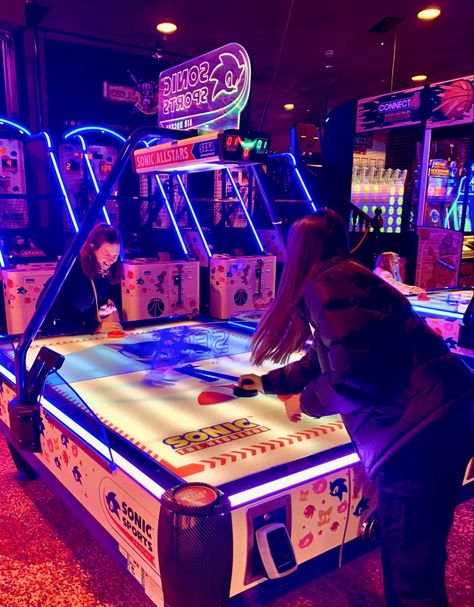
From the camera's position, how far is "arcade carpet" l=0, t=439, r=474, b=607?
200 centimetres

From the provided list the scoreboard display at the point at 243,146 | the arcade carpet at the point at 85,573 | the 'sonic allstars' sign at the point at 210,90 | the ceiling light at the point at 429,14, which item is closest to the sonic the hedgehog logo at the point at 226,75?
the 'sonic allstars' sign at the point at 210,90

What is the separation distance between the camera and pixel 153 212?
24.1 feet

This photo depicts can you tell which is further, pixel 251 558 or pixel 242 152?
pixel 242 152

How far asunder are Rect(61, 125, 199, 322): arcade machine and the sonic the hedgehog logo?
3.44m

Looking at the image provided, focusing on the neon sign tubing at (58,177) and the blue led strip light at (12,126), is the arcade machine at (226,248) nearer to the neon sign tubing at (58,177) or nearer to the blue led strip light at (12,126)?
the neon sign tubing at (58,177)

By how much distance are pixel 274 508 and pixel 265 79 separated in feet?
34.0

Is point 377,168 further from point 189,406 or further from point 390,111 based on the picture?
point 189,406

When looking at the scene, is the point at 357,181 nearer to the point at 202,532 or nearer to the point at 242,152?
the point at 242,152

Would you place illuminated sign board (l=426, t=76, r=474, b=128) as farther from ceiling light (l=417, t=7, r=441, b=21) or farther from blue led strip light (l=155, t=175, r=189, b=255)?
blue led strip light (l=155, t=175, r=189, b=255)

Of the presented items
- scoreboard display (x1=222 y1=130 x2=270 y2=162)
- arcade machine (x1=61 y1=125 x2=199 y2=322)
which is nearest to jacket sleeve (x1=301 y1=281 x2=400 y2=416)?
scoreboard display (x1=222 y1=130 x2=270 y2=162)

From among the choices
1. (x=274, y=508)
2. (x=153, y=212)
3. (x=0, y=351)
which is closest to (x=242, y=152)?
(x=274, y=508)

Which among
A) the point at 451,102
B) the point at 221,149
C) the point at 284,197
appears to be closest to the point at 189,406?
the point at 221,149

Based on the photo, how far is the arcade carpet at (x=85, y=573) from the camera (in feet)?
6.56

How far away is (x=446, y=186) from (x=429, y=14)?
8.28 ft
